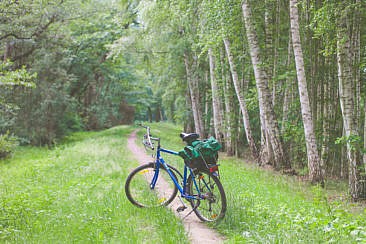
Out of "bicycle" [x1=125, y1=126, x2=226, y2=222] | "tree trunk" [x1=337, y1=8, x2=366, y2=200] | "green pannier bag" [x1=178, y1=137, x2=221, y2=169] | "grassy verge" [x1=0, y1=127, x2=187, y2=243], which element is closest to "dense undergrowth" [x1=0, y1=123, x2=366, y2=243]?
"grassy verge" [x1=0, y1=127, x2=187, y2=243]

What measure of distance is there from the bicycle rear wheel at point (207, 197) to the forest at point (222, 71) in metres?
4.55

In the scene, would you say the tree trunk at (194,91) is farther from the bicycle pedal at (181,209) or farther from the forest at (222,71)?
the bicycle pedal at (181,209)

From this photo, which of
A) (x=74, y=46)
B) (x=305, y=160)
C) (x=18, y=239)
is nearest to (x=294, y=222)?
(x=18, y=239)

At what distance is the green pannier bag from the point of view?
5722mm

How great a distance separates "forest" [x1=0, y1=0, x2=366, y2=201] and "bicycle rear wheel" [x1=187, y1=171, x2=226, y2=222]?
14.9ft

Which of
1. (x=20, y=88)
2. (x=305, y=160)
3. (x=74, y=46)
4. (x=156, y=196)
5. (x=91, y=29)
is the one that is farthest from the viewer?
(x=91, y=29)

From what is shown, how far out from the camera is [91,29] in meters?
28.1

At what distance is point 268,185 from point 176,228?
5021 mm

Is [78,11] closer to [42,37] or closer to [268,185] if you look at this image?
[42,37]

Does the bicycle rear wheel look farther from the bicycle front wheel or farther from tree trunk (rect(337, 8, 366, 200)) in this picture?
tree trunk (rect(337, 8, 366, 200))

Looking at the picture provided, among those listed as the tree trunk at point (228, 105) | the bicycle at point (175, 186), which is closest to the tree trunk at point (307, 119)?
the bicycle at point (175, 186)

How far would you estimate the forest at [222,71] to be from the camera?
9.82 m

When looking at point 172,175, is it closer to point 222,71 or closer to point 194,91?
point 222,71

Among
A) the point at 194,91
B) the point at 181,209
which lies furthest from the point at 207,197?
the point at 194,91
